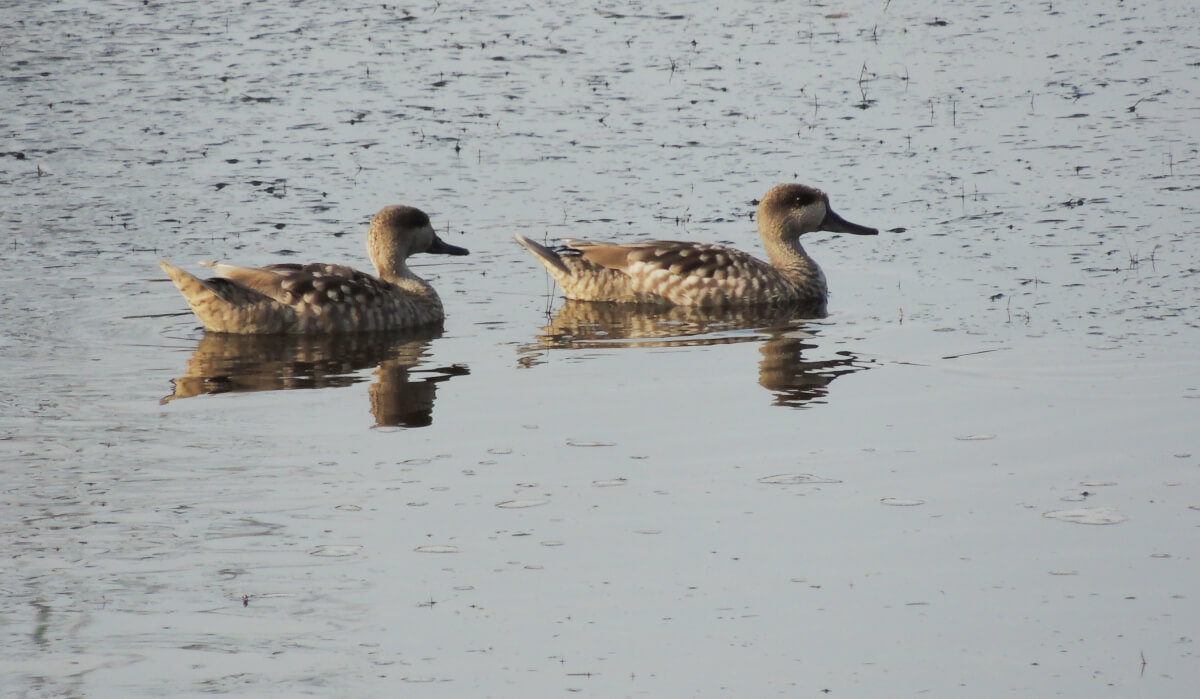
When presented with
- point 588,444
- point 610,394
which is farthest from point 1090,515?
point 610,394

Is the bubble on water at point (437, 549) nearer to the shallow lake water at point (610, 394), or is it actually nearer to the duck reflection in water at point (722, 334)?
the shallow lake water at point (610, 394)

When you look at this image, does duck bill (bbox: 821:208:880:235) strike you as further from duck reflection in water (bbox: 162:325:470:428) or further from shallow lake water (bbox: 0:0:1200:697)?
duck reflection in water (bbox: 162:325:470:428)

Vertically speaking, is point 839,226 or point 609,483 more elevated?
→ point 839,226

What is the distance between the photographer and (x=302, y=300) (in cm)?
1232

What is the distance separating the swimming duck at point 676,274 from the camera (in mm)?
13469

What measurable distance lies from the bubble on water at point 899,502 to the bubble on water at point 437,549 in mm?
2070

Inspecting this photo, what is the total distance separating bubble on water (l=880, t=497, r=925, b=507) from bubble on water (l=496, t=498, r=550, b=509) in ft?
5.25

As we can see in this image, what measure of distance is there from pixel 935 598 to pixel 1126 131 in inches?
467

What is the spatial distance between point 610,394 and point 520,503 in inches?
89.3

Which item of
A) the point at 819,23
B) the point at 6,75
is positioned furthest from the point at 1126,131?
the point at 6,75

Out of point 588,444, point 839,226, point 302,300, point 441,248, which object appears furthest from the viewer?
point 839,226

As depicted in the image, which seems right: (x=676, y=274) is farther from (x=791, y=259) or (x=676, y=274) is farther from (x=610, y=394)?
(x=610, y=394)

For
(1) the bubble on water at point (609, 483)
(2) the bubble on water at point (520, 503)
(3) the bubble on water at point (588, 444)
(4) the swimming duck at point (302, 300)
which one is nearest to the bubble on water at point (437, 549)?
(2) the bubble on water at point (520, 503)

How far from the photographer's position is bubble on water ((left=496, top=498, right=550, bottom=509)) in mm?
8227
